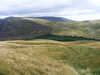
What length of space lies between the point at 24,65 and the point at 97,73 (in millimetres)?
15761

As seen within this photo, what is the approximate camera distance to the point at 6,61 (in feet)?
86.7

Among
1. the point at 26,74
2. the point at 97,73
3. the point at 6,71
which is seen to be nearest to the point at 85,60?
the point at 97,73

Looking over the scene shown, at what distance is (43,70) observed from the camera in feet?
84.4

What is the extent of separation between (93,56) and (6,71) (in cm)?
2759

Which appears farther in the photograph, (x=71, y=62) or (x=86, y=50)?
(x=86, y=50)

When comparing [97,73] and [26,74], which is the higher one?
[26,74]

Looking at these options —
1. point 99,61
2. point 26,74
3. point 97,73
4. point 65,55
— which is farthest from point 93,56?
point 26,74

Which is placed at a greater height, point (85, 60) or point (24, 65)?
point (24, 65)

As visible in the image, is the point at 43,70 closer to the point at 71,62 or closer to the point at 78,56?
the point at 71,62

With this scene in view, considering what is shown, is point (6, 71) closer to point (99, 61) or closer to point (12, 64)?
point (12, 64)

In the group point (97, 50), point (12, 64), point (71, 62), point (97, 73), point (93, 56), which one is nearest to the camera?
point (12, 64)

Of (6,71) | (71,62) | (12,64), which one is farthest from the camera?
(71,62)

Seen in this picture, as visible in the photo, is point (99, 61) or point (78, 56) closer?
point (99, 61)

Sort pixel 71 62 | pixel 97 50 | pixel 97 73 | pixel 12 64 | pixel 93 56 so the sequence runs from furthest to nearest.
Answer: pixel 97 50 < pixel 93 56 < pixel 71 62 < pixel 97 73 < pixel 12 64
